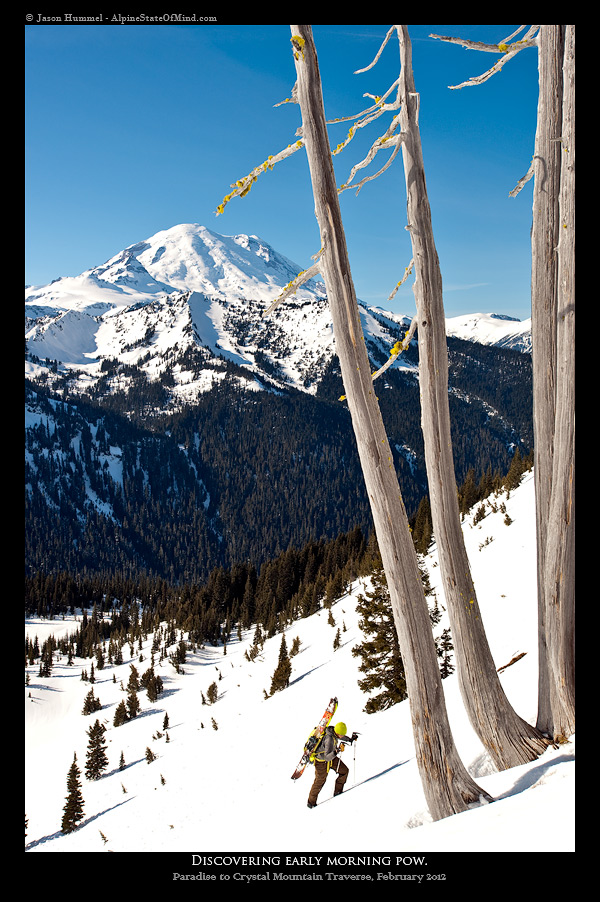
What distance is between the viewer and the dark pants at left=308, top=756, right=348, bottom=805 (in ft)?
19.2

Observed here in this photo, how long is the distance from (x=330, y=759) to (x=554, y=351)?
5614mm

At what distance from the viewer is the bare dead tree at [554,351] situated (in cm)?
354

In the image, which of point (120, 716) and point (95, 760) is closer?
point (95, 760)

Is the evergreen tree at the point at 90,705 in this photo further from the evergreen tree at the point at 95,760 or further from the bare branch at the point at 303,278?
the bare branch at the point at 303,278

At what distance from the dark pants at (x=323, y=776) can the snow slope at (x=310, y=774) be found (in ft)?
0.80

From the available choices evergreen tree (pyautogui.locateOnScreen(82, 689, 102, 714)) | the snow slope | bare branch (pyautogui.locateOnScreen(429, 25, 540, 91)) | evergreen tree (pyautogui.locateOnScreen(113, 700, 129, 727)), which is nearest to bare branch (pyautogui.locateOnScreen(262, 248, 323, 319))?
bare branch (pyautogui.locateOnScreen(429, 25, 540, 91))

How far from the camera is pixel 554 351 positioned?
405 centimetres

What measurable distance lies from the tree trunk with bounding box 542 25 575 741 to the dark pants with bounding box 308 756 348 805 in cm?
315

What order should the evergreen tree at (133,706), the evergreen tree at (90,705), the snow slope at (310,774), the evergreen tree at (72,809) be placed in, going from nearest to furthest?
the snow slope at (310,774)
the evergreen tree at (72,809)
the evergreen tree at (133,706)
the evergreen tree at (90,705)

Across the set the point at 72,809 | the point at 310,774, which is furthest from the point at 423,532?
the point at 310,774

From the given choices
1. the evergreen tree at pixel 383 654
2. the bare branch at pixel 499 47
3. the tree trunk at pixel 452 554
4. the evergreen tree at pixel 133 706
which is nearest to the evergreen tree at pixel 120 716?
the evergreen tree at pixel 133 706

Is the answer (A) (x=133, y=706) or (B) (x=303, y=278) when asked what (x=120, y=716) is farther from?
(B) (x=303, y=278)
